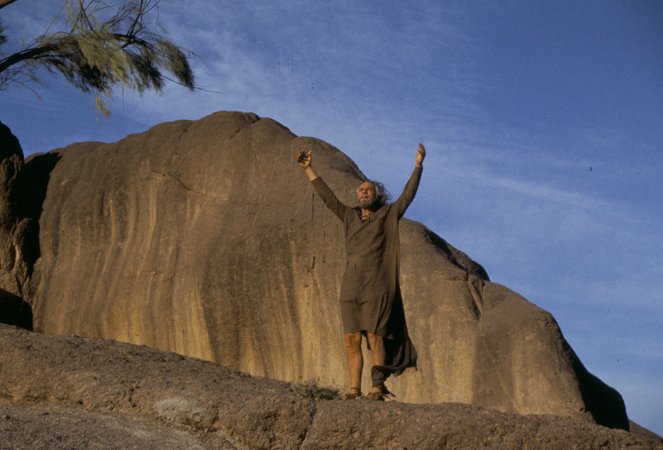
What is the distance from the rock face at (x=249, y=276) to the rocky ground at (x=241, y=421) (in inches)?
126

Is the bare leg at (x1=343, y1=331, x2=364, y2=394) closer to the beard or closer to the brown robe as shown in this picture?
the brown robe

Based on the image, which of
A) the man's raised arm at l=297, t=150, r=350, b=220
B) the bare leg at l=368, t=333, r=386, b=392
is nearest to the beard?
the man's raised arm at l=297, t=150, r=350, b=220

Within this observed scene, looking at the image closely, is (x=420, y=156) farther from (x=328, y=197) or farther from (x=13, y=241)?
(x=13, y=241)

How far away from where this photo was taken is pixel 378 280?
356 inches

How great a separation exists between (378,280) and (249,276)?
206 inches

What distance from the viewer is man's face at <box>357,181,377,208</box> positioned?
923cm

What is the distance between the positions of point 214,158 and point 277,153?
1.04m

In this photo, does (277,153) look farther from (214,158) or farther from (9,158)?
(9,158)

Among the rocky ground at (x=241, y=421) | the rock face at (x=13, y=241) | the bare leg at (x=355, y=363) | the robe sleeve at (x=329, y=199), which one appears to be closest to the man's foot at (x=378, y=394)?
the bare leg at (x=355, y=363)

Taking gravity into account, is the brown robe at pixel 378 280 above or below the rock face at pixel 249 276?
below

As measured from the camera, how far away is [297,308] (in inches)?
538

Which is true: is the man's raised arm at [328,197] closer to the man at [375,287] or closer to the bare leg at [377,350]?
the man at [375,287]

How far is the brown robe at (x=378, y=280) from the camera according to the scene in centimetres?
891

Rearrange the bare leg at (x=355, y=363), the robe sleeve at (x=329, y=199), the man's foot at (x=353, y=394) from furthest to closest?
1. the robe sleeve at (x=329, y=199)
2. the bare leg at (x=355, y=363)
3. the man's foot at (x=353, y=394)
